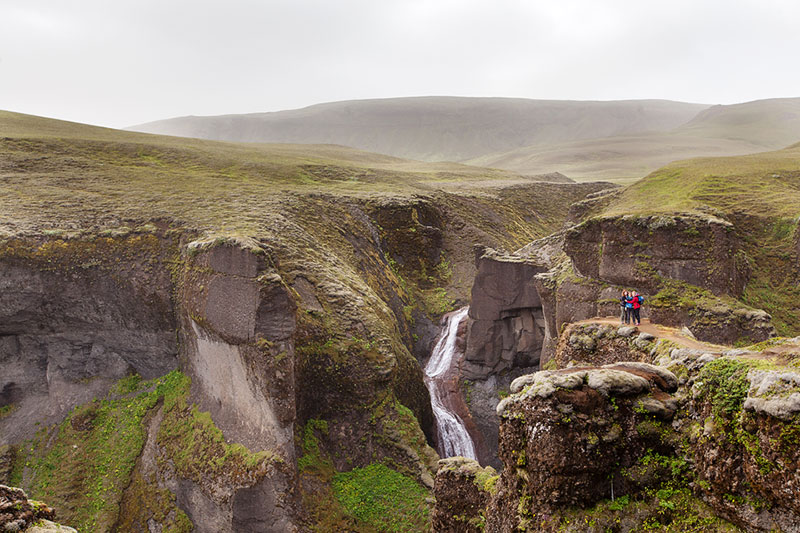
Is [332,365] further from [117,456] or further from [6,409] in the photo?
[6,409]

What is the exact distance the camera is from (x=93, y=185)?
3728 cm

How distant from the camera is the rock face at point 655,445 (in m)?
8.34

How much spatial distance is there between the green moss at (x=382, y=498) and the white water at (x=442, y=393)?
7.60 metres

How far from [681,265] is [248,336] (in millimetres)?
21749

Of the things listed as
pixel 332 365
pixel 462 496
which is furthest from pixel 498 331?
pixel 462 496

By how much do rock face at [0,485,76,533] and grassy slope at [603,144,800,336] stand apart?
27.3 meters

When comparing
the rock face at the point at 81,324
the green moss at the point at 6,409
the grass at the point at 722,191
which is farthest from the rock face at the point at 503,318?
the green moss at the point at 6,409

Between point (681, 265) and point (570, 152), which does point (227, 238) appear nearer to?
point (681, 265)

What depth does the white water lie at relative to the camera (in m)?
32.2

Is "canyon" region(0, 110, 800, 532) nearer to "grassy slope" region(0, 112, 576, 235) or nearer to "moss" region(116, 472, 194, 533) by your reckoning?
"moss" region(116, 472, 194, 533)

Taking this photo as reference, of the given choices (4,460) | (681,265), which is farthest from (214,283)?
(681,265)

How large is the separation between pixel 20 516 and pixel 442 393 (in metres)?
28.8

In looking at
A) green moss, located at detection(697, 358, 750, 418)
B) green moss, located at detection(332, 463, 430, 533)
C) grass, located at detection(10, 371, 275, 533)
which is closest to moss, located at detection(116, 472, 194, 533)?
grass, located at detection(10, 371, 275, 533)

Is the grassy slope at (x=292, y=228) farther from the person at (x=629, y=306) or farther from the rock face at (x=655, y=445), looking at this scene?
the rock face at (x=655, y=445)
